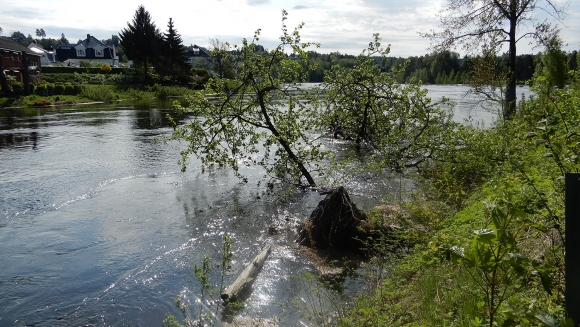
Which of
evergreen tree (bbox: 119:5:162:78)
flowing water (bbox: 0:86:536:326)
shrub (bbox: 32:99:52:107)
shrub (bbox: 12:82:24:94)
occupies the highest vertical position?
evergreen tree (bbox: 119:5:162:78)

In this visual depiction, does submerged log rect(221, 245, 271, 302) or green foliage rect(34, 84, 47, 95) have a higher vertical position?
green foliage rect(34, 84, 47, 95)

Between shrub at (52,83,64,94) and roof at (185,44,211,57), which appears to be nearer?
shrub at (52,83,64,94)

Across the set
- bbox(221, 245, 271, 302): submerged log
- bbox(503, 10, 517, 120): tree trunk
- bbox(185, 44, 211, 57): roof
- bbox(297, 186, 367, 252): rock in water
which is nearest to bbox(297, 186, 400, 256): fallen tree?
bbox(297, 186, 367, 252): rock in water

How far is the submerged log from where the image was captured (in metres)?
6.62

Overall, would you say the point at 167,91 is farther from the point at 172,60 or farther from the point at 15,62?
the point at 15,62

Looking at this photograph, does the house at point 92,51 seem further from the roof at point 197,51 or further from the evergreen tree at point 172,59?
the evergreen tree at point 172,59

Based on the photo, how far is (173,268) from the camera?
8039mm

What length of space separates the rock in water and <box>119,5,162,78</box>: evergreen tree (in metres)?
60.1

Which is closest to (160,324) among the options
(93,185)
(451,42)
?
(93,185)

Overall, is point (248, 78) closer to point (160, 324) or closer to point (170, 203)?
point (170, 203)

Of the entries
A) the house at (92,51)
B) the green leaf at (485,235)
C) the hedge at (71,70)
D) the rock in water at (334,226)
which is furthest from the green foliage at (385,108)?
the house at (92,51)

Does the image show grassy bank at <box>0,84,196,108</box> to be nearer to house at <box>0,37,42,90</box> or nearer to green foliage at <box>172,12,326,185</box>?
house at <box>0,37,42,90</box>

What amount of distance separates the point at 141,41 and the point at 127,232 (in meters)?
60.6

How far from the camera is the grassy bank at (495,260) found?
9.32ft
